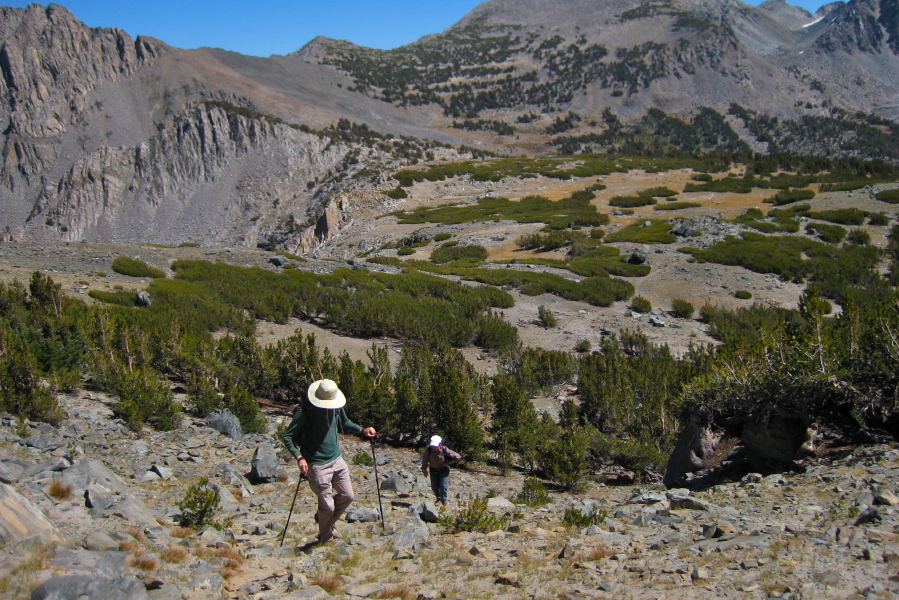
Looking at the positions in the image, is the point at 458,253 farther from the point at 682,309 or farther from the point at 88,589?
the point at 88,589

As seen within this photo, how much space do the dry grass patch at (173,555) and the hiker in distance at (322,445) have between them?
43.4 inches

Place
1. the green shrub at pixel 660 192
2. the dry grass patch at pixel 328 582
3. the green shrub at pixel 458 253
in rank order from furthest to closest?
the green shrub at pixel 660 192 → the green shrub at pixel 458 253 → the dry grass patch at pixel 328 582

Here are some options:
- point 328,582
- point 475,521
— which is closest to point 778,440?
point 475,521

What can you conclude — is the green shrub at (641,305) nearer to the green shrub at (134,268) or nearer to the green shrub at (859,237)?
the green shrub at (859,237)

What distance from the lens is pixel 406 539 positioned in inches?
205

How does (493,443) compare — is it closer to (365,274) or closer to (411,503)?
(411,503)

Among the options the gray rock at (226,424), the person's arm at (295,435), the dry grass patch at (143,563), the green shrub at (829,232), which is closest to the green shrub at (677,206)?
the green shrub at (829,232)

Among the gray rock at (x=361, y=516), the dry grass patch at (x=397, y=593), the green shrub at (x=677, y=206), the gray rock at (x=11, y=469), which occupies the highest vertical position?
the green shrub at (x=677, y=206)

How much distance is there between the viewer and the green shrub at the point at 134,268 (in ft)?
72.0

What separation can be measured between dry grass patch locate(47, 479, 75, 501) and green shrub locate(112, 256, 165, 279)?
19452 mm

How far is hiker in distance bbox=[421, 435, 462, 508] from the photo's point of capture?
22.7 ft

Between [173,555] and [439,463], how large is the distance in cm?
337

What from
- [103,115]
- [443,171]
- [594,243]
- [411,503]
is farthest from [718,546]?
[103,115]

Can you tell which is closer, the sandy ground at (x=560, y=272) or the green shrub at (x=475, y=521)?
the green shrub at (x=475, y=521)
